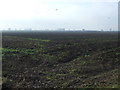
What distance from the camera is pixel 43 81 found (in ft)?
66.6

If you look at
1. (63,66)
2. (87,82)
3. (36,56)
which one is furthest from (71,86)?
(36,56)

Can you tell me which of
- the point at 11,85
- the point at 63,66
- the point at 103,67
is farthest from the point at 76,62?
the point at 11,85

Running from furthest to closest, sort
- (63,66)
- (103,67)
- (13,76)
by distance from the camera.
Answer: (63,66), (103,67), (13,76)

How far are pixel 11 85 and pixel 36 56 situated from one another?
13.1 m

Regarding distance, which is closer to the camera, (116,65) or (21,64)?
(116,65)

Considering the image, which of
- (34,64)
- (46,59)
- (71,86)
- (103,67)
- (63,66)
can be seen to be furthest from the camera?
(46,59)

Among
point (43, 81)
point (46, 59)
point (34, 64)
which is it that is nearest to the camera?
point (43, 81)

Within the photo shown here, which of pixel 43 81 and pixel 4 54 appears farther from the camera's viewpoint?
pixel 4 54

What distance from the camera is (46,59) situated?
30438 mm

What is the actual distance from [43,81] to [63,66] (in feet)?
22.0

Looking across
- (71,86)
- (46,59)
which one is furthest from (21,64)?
(71,86)

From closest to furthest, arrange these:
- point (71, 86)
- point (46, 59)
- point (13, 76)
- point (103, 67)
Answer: point (71, 86) < point (13, 76) < point (103, 67) < point (46, 59)

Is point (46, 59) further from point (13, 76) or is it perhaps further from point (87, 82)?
point (87, 82)

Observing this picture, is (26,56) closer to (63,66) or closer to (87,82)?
(63,66)
